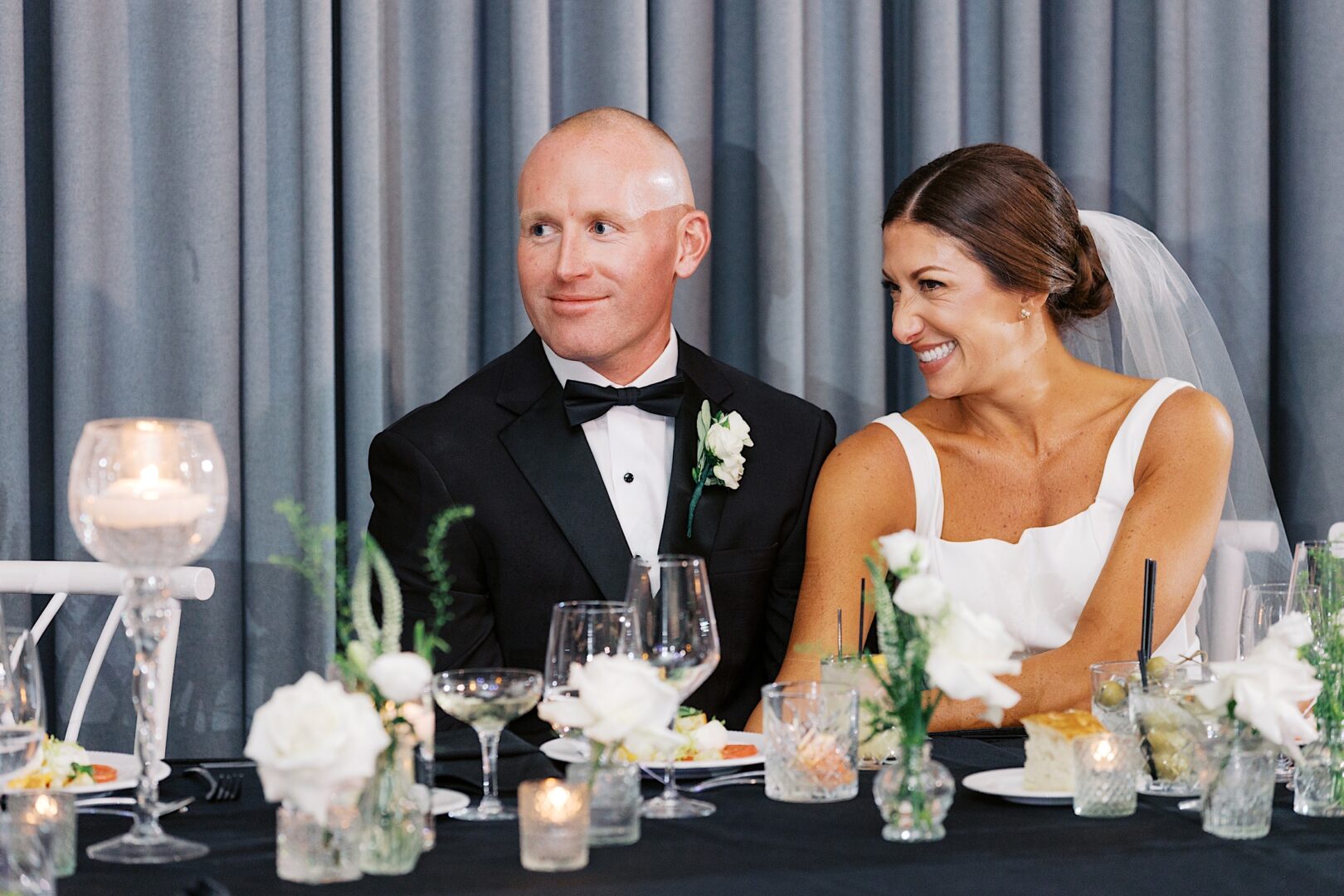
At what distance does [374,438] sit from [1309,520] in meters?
2.12

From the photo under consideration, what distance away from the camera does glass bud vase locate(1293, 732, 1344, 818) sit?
152 cm

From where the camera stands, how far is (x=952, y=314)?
266 cm

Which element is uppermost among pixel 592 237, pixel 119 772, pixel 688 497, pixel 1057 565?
pixel 592 237

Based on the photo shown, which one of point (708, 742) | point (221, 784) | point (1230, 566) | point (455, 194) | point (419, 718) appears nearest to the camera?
point (419, 718)

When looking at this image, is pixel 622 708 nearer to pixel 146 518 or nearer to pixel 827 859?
pixel 827 859

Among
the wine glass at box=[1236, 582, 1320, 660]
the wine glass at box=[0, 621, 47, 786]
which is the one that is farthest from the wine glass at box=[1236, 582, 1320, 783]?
the wine glass at box=[0, 621, 47, 786]

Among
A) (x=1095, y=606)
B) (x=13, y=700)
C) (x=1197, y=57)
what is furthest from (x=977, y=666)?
(x=1197, y=57)

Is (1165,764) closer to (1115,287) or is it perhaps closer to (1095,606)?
(1095,606)

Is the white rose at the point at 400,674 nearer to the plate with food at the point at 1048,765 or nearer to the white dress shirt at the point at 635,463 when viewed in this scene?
the plate with food at the point at 1048,765

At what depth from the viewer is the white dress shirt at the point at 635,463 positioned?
2.71 m

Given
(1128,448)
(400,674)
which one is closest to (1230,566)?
(1128,448)

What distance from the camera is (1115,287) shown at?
2889 mm

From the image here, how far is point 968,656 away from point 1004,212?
142cm

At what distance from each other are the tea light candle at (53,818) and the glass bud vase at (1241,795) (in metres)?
1.05
